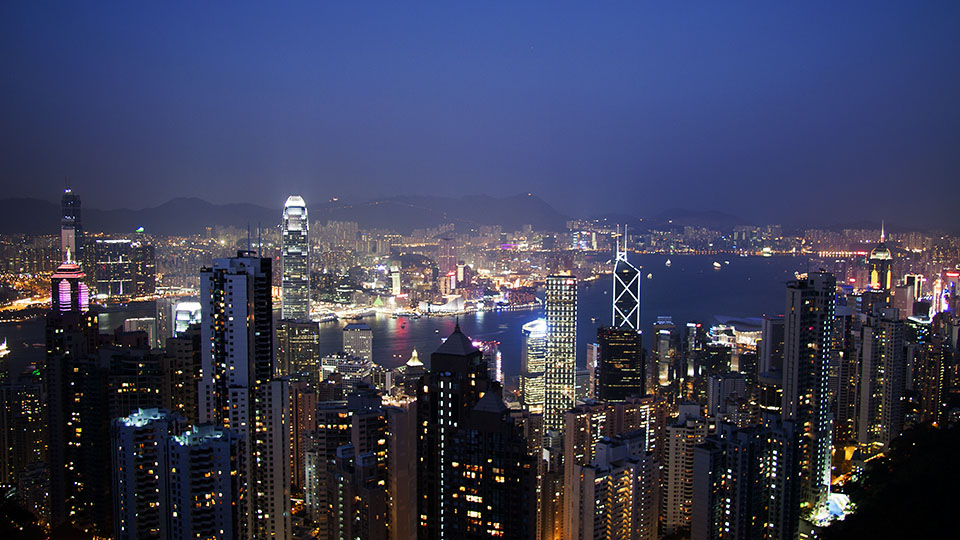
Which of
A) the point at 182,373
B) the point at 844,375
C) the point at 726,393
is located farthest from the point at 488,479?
the point at 844,375

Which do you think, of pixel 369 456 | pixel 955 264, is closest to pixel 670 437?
pixel 369 456

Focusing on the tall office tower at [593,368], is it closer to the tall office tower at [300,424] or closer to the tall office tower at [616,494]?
the tall office tower at [616,494]

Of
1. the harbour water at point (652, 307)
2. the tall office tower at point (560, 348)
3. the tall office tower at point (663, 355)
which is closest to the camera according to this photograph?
the tall office tower at point (560, 348)

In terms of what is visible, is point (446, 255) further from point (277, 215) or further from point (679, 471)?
point (679, 471)

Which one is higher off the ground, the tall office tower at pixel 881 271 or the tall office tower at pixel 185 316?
the tall office tower at pixel 881 271

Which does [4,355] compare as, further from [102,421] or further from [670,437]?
[670,437]

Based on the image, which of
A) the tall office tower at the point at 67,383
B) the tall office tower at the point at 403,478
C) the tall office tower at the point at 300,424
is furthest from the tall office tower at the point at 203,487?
the tall office tower at the point at 300,424

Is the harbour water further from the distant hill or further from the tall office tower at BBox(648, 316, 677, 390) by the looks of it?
the distant hill
